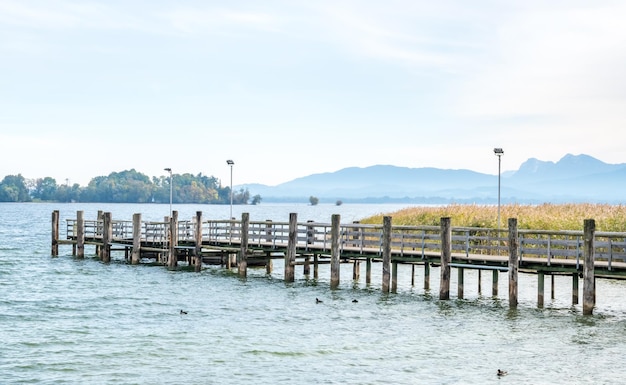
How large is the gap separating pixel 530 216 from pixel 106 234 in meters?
24.8

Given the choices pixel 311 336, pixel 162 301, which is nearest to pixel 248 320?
pixel 311 336

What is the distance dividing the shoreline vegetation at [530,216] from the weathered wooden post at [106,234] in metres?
16.1

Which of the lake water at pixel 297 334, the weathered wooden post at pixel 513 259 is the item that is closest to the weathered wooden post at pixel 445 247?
the lake water at pixel 297 334

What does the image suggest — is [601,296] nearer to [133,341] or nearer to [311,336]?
[311,336]

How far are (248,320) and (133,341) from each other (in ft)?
16.9

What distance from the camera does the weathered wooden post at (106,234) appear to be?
51656mm

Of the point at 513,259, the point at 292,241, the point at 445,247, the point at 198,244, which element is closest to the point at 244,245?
the point at 292,241

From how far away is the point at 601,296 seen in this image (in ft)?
125

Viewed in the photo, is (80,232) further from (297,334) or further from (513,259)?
(513,259)

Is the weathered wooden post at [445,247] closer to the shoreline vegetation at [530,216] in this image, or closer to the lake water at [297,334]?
the lake water at [297,334]

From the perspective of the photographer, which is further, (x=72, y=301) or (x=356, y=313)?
(x=72, y=301)

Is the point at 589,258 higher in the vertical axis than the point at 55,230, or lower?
higher

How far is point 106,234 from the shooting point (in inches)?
2061

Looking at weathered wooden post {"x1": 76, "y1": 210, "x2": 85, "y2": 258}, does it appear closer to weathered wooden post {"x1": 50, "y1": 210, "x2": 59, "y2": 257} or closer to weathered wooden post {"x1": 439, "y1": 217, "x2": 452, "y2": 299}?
weathered wooden post {"x1": 50, "y1": 210, "x2": 59, "y2": 257}
